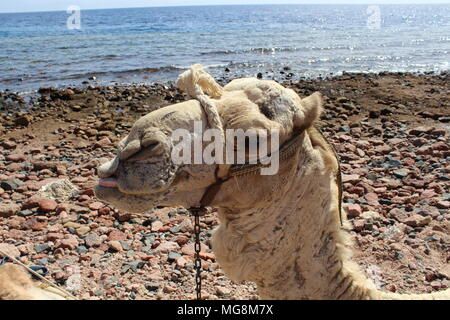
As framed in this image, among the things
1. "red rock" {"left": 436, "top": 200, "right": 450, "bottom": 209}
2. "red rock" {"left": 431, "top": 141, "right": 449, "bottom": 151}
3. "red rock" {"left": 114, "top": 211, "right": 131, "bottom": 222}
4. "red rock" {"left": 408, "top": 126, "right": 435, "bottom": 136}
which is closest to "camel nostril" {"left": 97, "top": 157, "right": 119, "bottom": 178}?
"red rock" {"left": 114, "top": 211, "right": 131, "bottom": 222}

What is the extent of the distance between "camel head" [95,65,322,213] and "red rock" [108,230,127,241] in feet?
14.1

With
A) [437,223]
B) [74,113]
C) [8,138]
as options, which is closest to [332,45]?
[74,113]

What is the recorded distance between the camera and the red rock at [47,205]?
24.3 feet

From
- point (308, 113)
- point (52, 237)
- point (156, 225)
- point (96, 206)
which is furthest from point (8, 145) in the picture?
point (308, 113)

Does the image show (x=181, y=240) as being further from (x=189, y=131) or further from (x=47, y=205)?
(x=189, y=131)

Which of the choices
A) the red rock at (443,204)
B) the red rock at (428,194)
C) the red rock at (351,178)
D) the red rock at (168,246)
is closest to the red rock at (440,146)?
the red rock at (428,194)

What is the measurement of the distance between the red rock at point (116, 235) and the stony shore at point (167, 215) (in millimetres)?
14

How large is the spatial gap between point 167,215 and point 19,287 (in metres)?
4.91

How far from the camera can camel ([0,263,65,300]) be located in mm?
2220

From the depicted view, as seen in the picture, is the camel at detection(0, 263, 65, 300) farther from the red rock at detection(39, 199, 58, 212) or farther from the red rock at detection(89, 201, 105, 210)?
the red rock at detection(39, 199, 58, 212)

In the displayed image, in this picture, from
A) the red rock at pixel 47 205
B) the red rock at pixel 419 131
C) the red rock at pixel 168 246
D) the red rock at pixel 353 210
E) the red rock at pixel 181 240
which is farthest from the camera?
the red rock at pixel 419 131

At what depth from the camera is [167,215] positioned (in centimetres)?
721

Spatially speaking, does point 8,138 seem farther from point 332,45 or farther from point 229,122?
point 332,45

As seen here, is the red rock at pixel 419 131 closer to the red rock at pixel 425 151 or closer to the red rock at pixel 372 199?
the red rock at pixel 425 151
